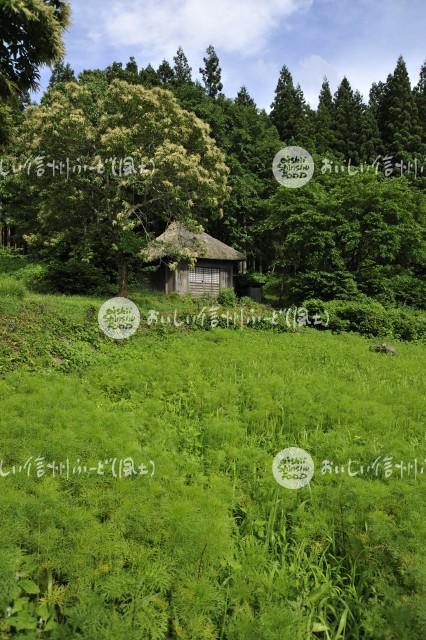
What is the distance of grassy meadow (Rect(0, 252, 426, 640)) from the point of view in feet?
12.5

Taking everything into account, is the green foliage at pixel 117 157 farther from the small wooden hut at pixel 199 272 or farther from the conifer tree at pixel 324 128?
the conifer tree at pixel 324 128

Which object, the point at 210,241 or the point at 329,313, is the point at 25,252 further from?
the point at 329,313

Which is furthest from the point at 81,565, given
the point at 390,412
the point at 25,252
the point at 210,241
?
the point at 25,252

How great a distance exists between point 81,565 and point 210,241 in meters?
25.2

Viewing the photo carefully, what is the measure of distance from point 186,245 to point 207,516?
18.0 metres

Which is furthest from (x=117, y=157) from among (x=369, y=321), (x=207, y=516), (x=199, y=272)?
(x=207, y=516)

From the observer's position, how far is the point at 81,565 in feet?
13.0

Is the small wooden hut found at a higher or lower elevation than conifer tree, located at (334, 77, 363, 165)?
lower

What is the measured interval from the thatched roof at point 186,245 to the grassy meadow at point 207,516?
10.4 meters

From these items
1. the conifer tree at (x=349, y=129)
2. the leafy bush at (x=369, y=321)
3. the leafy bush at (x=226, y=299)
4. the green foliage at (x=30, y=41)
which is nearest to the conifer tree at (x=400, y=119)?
the conifer tree at (x=349, y=129)

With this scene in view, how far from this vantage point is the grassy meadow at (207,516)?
3811 mm

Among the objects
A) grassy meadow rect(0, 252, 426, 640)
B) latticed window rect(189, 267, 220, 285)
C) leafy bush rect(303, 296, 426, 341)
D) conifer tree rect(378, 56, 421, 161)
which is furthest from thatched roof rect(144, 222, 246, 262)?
conifer tree rect(378, 56, 421, 161)

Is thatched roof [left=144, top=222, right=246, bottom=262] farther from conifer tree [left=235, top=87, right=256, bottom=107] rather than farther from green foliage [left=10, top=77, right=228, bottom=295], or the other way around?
conifer tree [left=235, top=87, right=256, bottom=107]

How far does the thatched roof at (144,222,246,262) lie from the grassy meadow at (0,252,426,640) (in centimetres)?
1040
